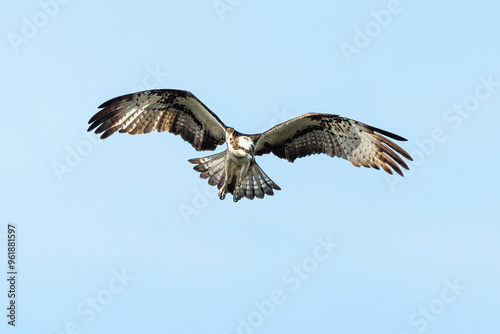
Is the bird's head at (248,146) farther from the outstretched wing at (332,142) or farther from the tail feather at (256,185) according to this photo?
the tail feather at (256,185)

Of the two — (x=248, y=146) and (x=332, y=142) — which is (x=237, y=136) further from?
(x=332, y=142)

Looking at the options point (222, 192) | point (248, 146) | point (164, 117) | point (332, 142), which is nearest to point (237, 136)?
point (248, 146)

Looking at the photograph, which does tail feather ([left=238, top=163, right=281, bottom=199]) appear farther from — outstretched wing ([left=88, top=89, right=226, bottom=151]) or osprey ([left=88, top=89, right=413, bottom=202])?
outstretched wing ([left=88, top=89, right=226, bottom=151])

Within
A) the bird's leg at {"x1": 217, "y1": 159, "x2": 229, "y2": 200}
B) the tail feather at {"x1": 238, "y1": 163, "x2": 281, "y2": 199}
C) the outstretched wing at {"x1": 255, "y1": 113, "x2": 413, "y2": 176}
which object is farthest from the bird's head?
the tail feather at {"x1": 238, "y1": 163, "x2": 281, "y2": 199}

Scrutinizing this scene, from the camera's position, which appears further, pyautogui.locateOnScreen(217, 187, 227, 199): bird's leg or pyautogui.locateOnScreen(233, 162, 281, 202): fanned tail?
pyautogui.locateOnScreen(233, 162, 281, 202): fanned tail

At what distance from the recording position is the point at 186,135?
12.0m

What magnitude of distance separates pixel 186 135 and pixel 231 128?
0.94m

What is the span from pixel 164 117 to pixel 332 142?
3100 mm

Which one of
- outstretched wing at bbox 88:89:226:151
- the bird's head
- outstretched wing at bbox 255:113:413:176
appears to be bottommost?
outstretched wing at bbox 255:113:413:176

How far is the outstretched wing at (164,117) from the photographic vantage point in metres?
11.5

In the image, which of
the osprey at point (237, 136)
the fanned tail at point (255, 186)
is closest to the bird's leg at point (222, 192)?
the osprey at point (237, 136)

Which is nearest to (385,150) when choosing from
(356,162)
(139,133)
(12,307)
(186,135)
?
(356,162)

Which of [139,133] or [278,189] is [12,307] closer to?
[139,133]

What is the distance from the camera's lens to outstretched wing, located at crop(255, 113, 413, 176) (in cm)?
1167
